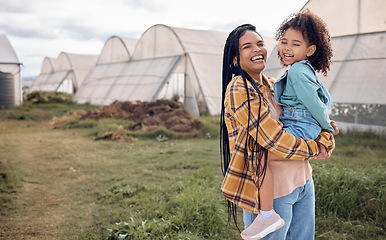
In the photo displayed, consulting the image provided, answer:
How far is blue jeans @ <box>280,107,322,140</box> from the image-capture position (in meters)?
1.78

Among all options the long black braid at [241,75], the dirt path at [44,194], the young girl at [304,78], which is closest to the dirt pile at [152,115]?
the dirt path at [44,194]

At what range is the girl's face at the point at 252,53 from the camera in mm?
1837

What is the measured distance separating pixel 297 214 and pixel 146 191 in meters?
3.06

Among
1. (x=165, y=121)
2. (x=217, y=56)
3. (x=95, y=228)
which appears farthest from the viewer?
(x=217, y=56)

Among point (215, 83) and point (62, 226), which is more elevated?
point (215, 83)

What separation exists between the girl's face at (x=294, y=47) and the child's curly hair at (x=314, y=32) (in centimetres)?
2

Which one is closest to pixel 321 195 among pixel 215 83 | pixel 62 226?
pixel 62 226

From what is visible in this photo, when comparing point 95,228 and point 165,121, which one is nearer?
point 95,228

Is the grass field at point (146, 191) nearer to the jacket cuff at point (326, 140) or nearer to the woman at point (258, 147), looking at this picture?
the woman at point (258, 147)

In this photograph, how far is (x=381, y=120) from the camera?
304 inches

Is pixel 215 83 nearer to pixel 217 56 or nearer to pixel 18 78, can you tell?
pixel 217 56

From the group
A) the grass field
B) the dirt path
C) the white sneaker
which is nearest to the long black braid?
the white sneaker

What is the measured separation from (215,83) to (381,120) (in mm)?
6170

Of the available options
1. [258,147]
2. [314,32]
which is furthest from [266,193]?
[314,32]
